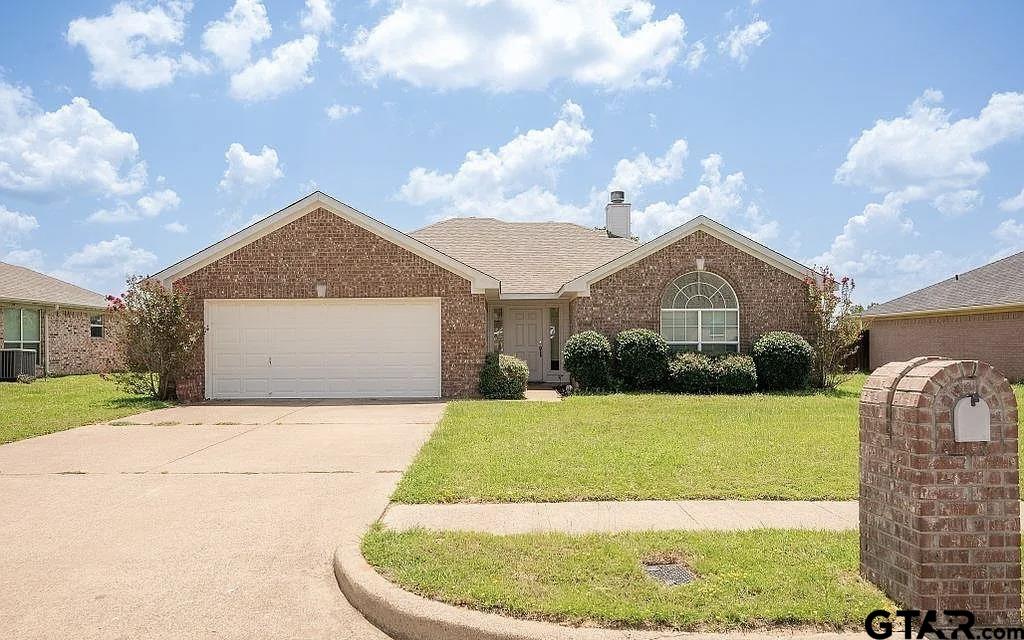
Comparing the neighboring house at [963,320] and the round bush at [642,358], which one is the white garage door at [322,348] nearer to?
the round bush at [642,358]

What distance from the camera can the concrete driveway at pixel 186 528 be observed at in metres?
4.30

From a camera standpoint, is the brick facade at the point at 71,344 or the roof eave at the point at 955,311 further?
the brick facade at the point at 71,344

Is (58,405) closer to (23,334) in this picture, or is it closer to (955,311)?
(23,334)

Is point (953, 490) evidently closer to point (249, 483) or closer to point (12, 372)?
point (249, 483)

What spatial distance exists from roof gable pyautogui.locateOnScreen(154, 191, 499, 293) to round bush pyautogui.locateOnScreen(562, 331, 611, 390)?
2.70 metres

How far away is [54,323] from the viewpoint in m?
25.1

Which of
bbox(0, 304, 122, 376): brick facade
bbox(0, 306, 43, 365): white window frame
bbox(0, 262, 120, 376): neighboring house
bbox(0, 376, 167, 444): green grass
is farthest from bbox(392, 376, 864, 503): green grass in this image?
bbox(0, 304, 122, 376): brick facade

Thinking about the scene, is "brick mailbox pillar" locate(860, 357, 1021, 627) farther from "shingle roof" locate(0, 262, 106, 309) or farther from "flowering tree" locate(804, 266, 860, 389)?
"shingle roof" locate(0, 262, 106, 309)

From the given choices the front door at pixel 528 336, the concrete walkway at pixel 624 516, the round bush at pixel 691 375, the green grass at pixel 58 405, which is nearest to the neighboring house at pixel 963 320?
the round bush at pixel 691 375

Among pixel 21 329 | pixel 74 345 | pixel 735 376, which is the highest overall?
pixel 21 329

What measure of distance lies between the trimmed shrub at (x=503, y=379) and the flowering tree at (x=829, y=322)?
25.3 feet

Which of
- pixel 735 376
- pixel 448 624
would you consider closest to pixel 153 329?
pixel 735 376

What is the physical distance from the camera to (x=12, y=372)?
2228 centimetres

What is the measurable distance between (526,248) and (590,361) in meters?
7.03
